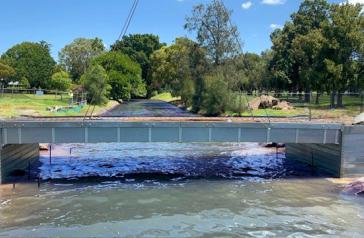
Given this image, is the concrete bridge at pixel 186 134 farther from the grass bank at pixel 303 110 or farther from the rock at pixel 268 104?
the rock at pixel 268 104

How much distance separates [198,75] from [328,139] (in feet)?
192

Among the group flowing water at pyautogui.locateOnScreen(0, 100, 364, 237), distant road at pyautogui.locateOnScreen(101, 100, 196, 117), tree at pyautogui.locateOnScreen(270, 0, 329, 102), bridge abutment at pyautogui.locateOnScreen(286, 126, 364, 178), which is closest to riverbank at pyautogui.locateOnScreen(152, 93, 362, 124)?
tree at pyautogui.locateOnScreen(270, 0, 329, 102)

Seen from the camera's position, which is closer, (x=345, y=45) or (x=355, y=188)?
(x=355, y=188)

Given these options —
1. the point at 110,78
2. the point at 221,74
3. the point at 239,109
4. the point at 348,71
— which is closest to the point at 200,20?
the point at 221,74

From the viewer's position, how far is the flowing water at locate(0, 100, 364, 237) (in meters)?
22.8

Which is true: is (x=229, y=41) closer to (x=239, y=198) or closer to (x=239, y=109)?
(x=239, y=109)

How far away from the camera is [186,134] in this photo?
33500 mm

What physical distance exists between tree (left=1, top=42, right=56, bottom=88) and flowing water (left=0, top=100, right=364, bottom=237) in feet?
365

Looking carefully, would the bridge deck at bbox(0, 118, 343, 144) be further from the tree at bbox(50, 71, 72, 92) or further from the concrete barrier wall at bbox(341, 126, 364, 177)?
the tree at bbox(50, 71, 72, 92)

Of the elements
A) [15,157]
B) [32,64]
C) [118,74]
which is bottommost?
[15,157]

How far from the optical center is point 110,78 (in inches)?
5517

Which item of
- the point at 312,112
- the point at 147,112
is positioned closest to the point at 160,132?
the point at 312,112

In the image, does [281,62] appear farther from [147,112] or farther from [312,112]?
[312,112]

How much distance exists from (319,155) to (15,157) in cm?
2255
